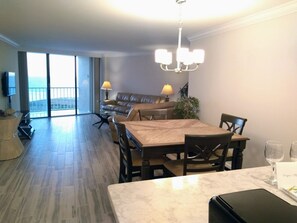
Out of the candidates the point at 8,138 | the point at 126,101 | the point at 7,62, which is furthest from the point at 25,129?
the point at 126,101

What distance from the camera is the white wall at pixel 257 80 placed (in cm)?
267

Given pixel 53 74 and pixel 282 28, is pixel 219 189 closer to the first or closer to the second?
pixel 282 28

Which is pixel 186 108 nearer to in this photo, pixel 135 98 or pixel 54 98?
pixel 135 98

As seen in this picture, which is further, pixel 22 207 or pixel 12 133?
pixel 12 133

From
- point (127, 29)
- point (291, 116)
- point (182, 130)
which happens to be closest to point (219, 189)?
point (182, 130)

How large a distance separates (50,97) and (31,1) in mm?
5864

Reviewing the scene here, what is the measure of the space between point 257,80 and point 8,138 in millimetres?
4175

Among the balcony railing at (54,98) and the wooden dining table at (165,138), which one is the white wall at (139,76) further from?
the wooden dining table at (165,138)

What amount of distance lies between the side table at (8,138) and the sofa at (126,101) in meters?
3.47

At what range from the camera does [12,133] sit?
3.99m

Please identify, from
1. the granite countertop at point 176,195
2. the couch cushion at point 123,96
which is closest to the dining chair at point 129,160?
the granite countertop at point 176,195

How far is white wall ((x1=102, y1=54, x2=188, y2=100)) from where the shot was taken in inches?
273

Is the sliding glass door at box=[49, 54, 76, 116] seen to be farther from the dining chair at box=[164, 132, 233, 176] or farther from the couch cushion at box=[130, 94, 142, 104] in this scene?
the dining chair at box=[164, 132, 233, 176]

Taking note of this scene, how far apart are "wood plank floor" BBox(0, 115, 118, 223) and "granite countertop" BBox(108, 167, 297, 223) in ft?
4.87
